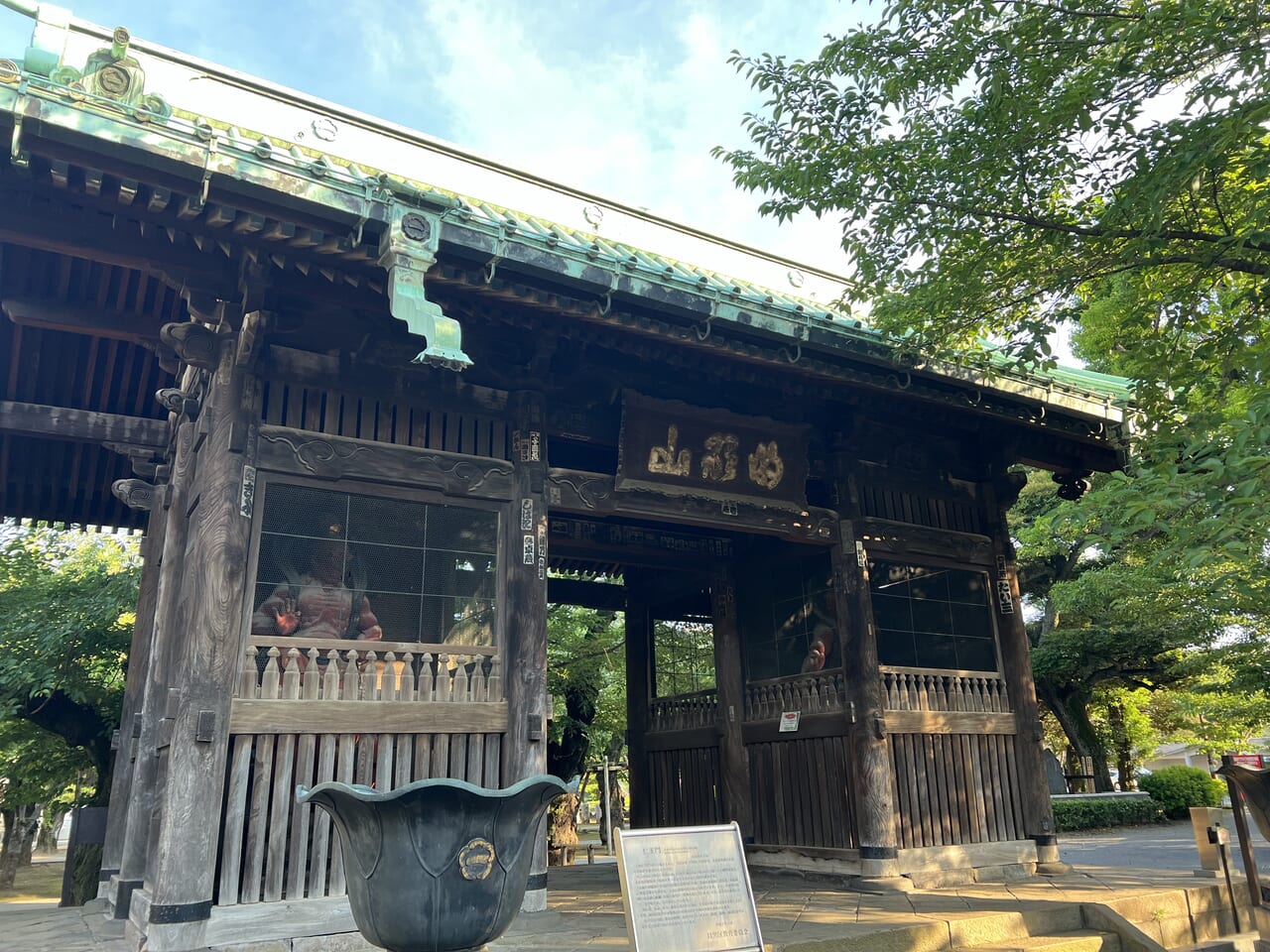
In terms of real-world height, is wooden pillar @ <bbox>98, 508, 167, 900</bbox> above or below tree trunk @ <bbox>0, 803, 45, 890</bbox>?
above

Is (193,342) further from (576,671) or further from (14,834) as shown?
(14,834)

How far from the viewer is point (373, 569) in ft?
22.9

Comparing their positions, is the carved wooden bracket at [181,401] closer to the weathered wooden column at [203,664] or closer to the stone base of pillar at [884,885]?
the weathered wooden column at [203,664]

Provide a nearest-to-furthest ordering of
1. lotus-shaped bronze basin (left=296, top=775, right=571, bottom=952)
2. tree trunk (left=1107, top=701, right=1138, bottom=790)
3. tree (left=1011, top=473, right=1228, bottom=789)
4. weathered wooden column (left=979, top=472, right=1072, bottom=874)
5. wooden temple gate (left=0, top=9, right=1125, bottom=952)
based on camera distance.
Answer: lotus-shaped bronze basin (left=296, top=775, right=571, bottom=952) < wooden temple gate (left=0, top=9, right=1125, bottom=952) < weathered wooden column (left=979, top=472, right=1072, bottom=874) < tree (left=1011, top=473, right=1228, bottom=789) < tree trunk (left=1107, top=701, right=1138, bottom=790)

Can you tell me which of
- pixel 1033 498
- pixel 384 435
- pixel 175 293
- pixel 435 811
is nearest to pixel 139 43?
pixel 175 293

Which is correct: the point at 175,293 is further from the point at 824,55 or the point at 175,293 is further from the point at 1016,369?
the point at 1016,369

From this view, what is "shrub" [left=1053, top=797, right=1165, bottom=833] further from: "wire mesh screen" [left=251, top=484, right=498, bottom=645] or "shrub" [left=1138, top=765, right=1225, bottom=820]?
"wire mesh screen" [left=251, top=484, right=498, bottom=645]

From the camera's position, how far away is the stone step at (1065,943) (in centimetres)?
640

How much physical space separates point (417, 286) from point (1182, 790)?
21.1m

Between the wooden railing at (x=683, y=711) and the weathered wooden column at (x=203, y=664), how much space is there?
6.26 m

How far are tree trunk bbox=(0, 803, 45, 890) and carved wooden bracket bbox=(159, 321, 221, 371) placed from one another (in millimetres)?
25381

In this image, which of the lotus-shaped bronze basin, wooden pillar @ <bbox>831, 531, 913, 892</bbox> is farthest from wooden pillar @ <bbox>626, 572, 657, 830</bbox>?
the lotus-shaped bronze basin

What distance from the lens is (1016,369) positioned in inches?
348

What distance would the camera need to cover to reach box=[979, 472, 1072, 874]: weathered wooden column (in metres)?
9.51
